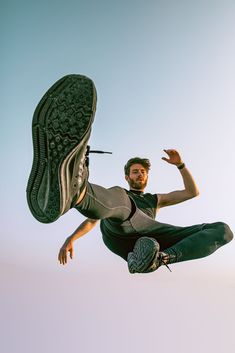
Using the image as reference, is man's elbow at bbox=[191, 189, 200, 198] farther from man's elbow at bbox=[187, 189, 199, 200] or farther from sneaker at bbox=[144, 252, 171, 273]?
sneaker at bbox=[144, 252, 171, 273]

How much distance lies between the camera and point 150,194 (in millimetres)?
5668

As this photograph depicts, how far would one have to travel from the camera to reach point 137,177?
18.6 ft

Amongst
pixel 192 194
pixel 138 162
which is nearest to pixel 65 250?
pixel 138 162

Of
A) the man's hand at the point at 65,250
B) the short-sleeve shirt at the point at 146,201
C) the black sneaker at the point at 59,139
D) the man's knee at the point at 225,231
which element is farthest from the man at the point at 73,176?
Answer: the man's hand at the point at 65,250

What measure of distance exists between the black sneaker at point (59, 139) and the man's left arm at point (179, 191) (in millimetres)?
1637

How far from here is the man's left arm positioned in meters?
5.48

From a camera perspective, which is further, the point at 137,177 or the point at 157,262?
the point at 137,177

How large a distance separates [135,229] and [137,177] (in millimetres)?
969

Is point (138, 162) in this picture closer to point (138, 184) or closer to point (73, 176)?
point (138, 184)

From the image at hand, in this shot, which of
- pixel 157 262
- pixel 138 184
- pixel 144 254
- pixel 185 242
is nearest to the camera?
pixel 144 254

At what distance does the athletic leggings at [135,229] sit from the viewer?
4216 millimetres

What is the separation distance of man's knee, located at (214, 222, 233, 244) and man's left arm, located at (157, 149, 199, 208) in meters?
0.65

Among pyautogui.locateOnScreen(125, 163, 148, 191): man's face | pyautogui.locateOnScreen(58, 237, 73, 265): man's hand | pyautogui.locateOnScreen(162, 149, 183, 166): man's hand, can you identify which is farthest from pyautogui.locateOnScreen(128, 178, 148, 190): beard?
pyautogui.locateOnScreen(58, 237, 73, 265): man's hand

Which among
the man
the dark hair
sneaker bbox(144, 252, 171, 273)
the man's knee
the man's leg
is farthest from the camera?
the dark hair
